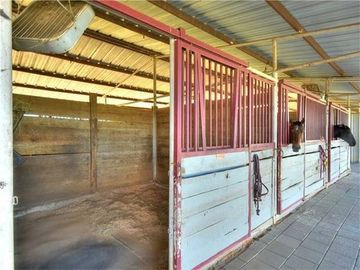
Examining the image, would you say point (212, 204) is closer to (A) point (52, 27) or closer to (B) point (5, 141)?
(B) point (5, 141)

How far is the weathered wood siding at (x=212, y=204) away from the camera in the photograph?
2039 millimetres

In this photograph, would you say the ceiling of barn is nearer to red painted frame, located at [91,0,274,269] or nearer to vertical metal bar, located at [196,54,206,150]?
red painted frame, located at [91,0,274,269]

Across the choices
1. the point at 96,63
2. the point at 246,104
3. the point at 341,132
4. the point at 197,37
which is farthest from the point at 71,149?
the point at 341,132

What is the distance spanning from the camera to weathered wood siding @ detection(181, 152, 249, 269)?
2039 mm

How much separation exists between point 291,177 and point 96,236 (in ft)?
9.70

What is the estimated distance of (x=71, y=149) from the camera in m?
4.09

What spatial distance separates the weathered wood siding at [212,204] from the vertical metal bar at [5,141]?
44.8 inches

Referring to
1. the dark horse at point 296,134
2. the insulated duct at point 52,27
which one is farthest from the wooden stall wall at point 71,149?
the dark horse at point 296,134

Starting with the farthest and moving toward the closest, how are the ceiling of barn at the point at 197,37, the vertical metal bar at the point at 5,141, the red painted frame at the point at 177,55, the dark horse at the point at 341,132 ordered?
the dark horse at the point at 341,132 < the ceiling of barn at the point at 197,37 < the red painted frame at the point at 177,55 < the vertical metal bar at the point at 5,141

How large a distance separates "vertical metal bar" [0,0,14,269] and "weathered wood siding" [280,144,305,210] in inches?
129

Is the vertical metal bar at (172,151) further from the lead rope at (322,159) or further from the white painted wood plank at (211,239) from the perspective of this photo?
the lead rope at (322,159)

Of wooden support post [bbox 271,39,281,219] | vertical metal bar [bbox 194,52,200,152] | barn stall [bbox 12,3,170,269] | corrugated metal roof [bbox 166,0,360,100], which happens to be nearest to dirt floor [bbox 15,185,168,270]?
barn stall [bbox 12,3,170,269]

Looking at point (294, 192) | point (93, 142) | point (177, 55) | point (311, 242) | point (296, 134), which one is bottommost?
point (311, 242)

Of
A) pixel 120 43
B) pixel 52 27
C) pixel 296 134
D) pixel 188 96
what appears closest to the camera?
pixel 52 27
